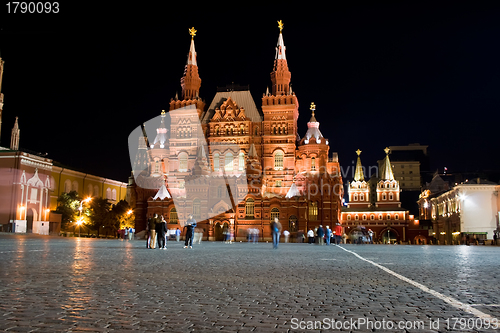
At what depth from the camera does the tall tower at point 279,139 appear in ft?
214

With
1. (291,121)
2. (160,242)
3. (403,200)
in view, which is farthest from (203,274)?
(403,200)

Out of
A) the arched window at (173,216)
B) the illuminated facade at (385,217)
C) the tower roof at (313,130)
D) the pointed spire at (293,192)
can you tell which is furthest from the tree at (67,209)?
the illuminated facade at (385,217)

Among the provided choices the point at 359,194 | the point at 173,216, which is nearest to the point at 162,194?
the point at 173,216

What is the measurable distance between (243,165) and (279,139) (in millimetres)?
6445

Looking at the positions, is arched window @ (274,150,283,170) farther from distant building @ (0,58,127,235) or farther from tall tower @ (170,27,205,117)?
distant building @ (0,58,127,235)

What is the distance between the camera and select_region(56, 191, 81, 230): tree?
6825 cm

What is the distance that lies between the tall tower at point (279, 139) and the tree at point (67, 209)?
2943 cm

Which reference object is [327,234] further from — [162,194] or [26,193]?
[26,193]

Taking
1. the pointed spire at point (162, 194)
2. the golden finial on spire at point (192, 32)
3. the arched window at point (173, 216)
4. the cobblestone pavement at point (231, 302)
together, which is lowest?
the cobblestone pavement at point (231, 302)

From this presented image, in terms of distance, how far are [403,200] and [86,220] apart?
75.9 meters

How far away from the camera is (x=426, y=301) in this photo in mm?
6184

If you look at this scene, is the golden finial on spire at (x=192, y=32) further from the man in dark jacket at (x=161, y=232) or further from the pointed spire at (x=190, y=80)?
the man in dark jacket at (x=161, y=232)

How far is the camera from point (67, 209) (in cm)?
6838

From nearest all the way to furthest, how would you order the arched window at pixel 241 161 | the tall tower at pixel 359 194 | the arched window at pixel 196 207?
the arched window at pixel 196 207
the arched window at pixel 241 161
the tall tower at pixel 359 194
